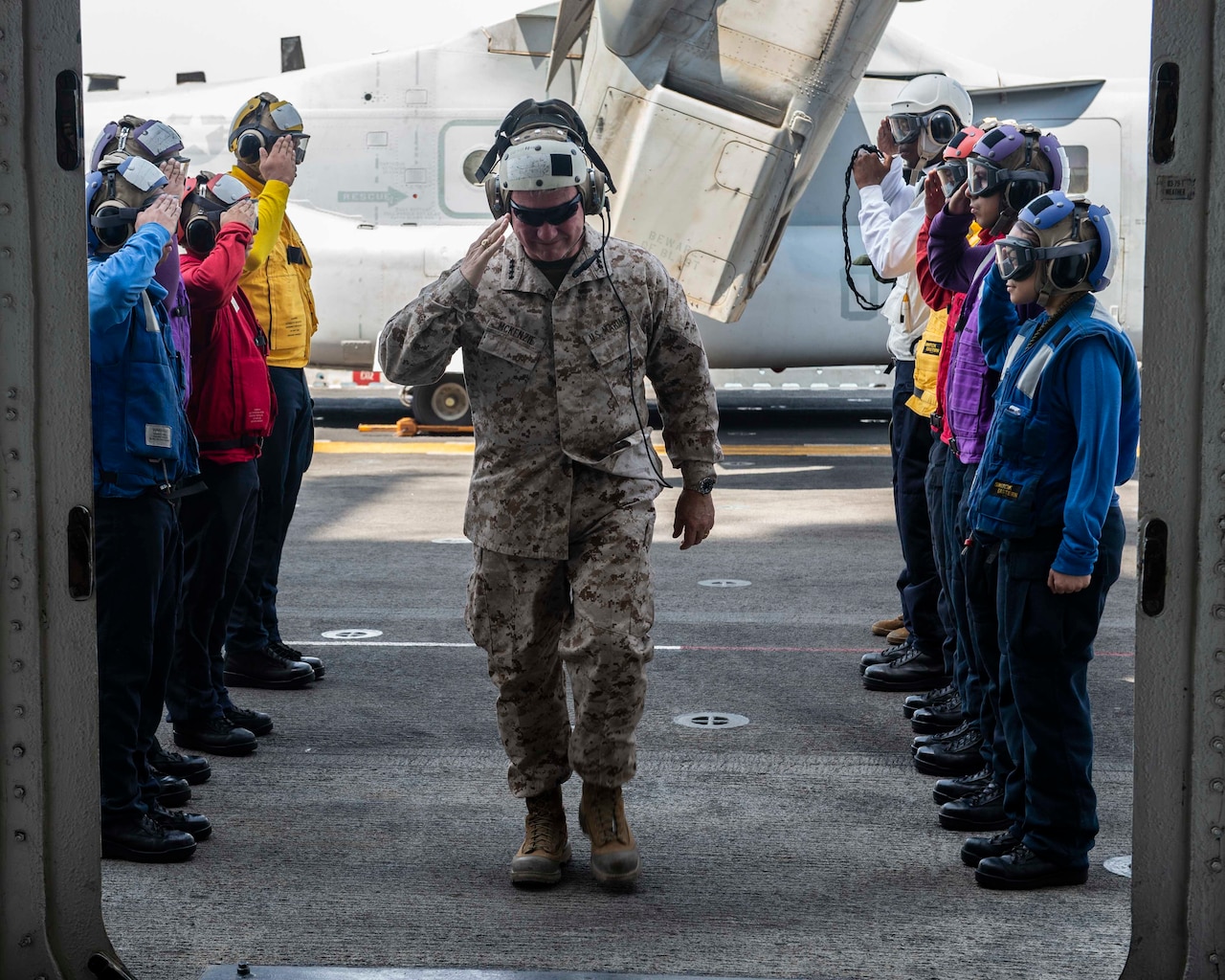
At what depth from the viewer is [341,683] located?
6301 millimetres

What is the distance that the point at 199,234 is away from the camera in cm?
495

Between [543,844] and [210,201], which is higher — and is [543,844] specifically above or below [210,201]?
below


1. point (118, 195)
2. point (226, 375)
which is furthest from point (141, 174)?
point (226, 375)

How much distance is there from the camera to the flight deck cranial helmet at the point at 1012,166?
446 cm

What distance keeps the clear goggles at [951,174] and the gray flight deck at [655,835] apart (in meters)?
2.07

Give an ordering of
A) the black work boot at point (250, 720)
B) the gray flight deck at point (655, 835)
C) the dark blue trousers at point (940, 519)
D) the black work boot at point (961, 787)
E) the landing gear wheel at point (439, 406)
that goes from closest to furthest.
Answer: the gray flight deck at point (655, 835), the black work boot at point (961, 787), the dark blue trousers at point (940, 519), the black work boot at point (250, 720), the landing gear wheel at point (439, 406)

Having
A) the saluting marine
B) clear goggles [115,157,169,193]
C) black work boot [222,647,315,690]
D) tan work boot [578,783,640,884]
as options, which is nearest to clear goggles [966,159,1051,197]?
the saluting marine

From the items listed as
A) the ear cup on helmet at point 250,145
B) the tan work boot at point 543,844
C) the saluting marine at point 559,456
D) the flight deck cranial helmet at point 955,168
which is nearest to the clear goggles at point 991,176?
the flight deck cranial helmet at point 955,168

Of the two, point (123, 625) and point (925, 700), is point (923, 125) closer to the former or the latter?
point (925, 700)

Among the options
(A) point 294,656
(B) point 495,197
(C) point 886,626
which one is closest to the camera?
(B) point 495,197

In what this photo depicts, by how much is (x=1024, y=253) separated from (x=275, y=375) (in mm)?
3373

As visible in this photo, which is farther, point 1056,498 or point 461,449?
point 461,449

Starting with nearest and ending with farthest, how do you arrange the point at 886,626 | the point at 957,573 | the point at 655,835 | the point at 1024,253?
the point at 1024,253 < the point at 655,835 < the point at 957,573 < the point at 886,626

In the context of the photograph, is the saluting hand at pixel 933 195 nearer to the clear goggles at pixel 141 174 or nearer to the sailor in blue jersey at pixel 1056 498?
the sailor in blue jersey at pixel 1056 498
